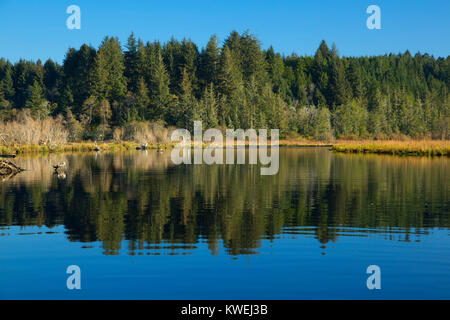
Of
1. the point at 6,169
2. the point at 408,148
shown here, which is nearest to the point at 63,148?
the point at 6,169

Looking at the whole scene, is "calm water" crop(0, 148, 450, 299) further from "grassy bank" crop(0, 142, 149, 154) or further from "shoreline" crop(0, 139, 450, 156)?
"grassy bank" crop(0, 142, 149, 154)

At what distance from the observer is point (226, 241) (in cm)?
1406

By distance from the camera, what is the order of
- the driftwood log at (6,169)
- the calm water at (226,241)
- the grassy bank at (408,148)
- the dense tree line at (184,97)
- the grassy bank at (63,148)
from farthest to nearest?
the dense tree line at (184,97), the grassy bank at (63,148), the grassy bank at (408,148), the driftwood log at (6,169), the calm water at (226,241)

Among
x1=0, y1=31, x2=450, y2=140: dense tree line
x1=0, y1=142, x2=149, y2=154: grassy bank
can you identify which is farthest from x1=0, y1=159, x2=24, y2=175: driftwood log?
x1=0, y1=31, x2=450, y2=140: dense tree line

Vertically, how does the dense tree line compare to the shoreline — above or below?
above

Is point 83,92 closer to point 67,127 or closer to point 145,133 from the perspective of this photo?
point 67,127

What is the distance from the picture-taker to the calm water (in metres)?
10.2

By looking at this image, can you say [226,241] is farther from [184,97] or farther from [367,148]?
[184,97]

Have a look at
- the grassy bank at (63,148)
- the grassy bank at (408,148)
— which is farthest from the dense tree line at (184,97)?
the grassy bank at (408,148)

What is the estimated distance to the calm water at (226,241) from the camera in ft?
33.4

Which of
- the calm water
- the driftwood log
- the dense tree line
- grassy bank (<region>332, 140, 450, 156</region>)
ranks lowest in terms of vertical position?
the calm water

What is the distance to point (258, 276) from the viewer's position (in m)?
10.8

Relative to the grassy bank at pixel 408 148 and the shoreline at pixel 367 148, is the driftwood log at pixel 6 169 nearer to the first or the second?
the shoreline at pixel 367 148
